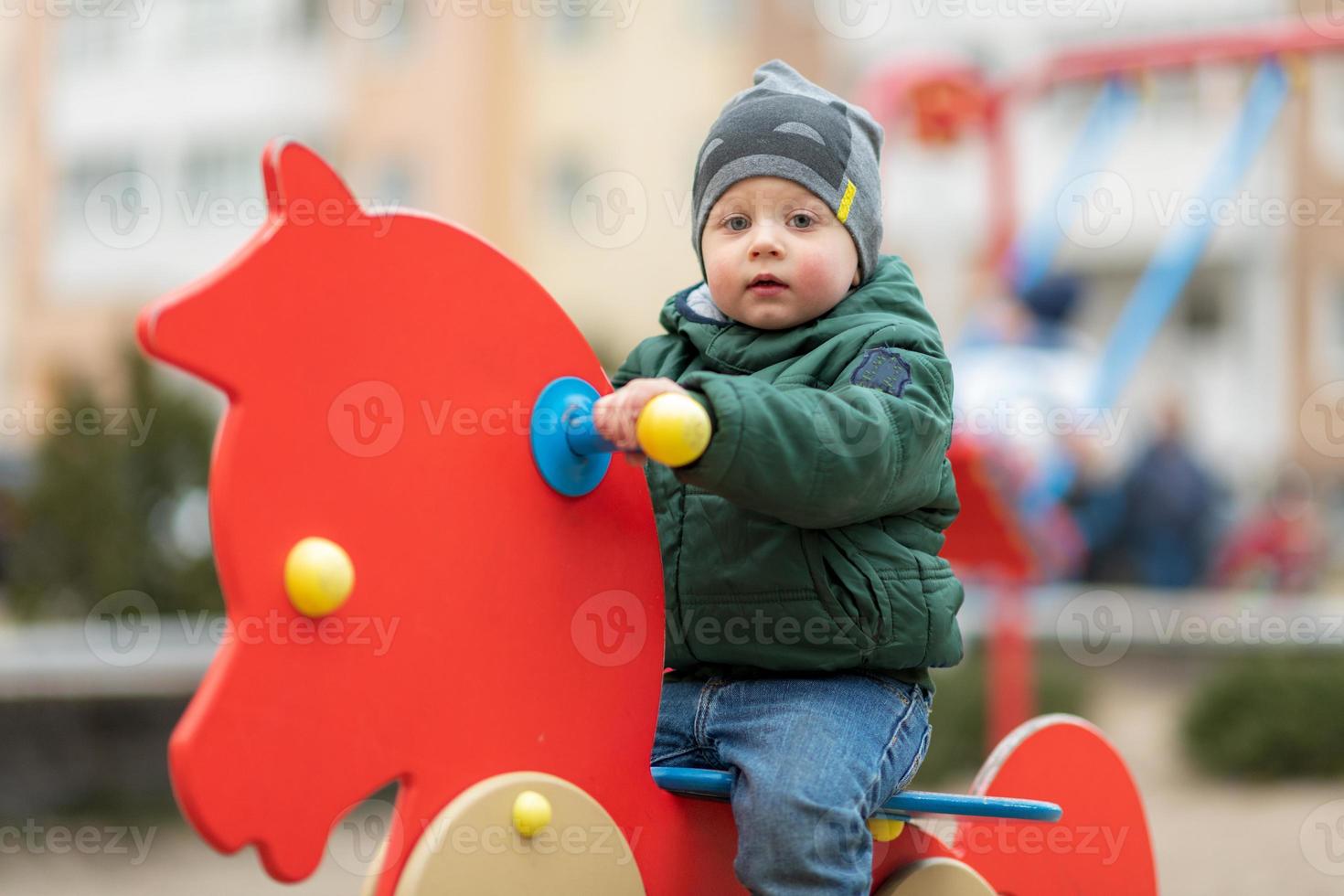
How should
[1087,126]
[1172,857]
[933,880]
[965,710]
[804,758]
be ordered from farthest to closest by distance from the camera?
[965,710] → [1087,126] → [1172,857] → [933,880] → [804,758]

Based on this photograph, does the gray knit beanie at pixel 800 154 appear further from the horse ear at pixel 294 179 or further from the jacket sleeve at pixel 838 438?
the horse ear at pixel 294 179

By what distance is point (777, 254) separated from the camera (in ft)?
6.32

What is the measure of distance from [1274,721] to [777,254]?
5633 mm

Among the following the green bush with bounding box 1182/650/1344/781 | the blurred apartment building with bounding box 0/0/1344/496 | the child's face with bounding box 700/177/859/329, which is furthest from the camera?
the blurred apartment building with bounding box 0/0/1344/496

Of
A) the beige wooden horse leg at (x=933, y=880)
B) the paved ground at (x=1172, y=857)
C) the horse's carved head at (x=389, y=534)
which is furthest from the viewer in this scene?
the paved ground at (x=1172, y=857)

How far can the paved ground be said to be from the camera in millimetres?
5070

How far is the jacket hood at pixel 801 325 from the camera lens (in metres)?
1.94

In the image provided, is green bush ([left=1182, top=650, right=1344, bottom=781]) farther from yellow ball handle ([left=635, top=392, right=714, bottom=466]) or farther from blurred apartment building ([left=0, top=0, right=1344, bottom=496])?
blurred apartment building ([left=0, top=0, right=1344, bottom=496])

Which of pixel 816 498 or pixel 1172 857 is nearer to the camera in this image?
A: pixel 816 498

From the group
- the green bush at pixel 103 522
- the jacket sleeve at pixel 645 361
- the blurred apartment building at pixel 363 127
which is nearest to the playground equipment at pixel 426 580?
the jacket sleeve at pixel 645 361

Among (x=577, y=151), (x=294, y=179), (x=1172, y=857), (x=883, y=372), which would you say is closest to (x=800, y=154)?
(x=883, y=372)

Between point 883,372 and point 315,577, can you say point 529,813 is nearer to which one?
point 315,577

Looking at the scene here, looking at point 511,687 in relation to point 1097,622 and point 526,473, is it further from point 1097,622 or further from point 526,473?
point 1097,622

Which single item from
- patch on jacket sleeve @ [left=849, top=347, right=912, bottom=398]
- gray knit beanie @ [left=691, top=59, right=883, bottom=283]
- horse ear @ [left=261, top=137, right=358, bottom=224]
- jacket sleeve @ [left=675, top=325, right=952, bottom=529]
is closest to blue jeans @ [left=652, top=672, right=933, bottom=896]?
jacket sleeve @ [left=675, top=325, right=952, bottom=529]
